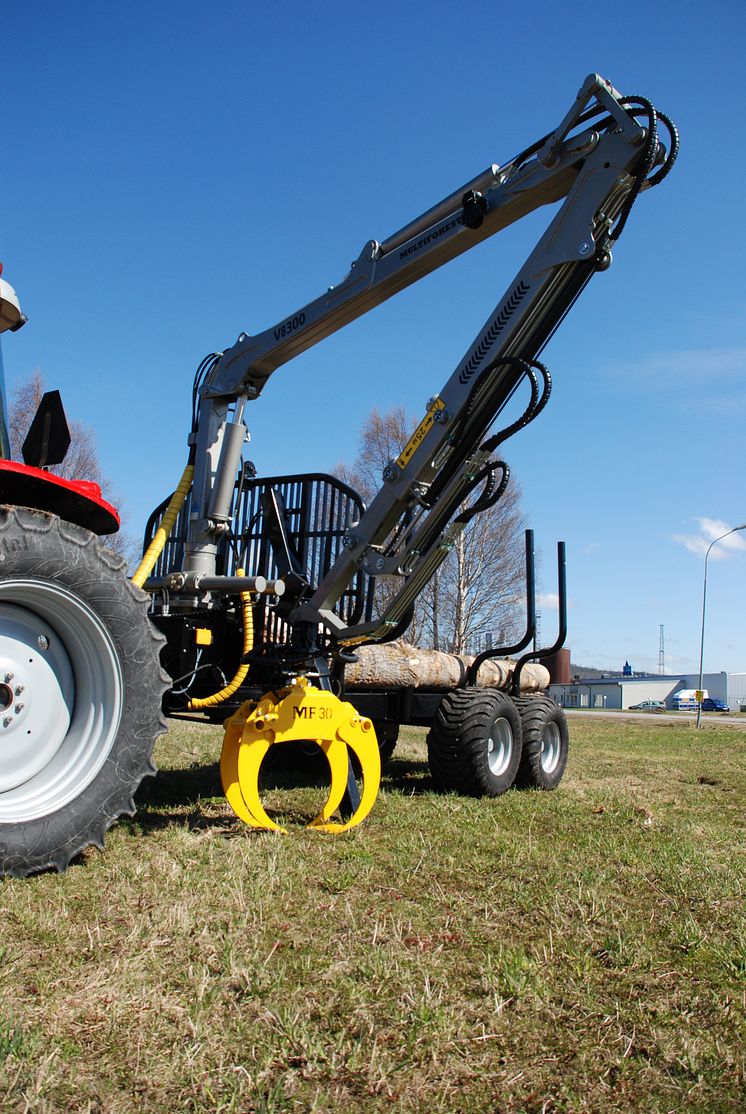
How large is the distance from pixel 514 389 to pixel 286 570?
6.58ft

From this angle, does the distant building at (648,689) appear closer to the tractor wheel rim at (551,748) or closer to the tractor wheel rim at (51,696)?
the tractor wheel rim at (551,748)

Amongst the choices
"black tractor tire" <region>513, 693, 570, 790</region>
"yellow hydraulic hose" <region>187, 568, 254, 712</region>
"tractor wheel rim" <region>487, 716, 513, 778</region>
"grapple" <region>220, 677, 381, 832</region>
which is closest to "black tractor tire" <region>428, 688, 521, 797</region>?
"tractor wheel rim" <region>487, 716, 513, 778</region>

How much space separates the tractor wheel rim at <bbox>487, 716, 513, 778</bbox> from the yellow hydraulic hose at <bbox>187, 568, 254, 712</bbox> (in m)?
2.35

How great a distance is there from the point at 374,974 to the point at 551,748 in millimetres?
5545

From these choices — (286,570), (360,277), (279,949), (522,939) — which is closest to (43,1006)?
(279,949)

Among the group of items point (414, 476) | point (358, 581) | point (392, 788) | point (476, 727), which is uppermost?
point (414, 476)

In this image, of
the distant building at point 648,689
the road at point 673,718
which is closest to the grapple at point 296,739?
the road at point 673,718

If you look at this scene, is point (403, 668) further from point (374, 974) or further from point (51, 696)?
point (374, 974)

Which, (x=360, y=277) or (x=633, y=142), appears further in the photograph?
(x=360, y=277)

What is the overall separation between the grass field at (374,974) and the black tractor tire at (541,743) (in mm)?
2361

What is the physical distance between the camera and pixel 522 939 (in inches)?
128

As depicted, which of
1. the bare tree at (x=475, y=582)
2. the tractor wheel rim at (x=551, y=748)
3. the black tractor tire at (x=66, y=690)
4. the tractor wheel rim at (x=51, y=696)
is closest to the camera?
the black tractor tire at (x=66, y=690)

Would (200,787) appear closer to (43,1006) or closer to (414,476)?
(414,476)

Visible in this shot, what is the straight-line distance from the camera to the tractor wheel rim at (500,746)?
7.02 metres
